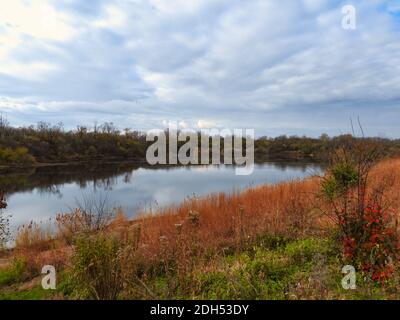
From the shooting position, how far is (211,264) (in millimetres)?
4680

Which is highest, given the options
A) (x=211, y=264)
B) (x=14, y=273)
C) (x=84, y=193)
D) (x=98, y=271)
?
→ (x=98, y=271)

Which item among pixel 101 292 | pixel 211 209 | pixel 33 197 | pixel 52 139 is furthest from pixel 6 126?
pixel 101 292

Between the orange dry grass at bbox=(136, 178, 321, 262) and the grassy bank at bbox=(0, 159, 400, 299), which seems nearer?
the grassy bank at bbox=(0, 159, 400, 299)

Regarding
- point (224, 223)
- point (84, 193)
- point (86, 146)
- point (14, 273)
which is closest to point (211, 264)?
point (224, 223)

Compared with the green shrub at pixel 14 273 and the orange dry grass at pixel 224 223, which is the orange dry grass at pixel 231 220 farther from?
the green shrub at pixel 14 273

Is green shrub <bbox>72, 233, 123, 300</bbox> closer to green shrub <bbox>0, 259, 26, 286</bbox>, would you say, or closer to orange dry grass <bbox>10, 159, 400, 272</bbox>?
orange dry grass <bbox>10, 159, 400, 272</bbox>

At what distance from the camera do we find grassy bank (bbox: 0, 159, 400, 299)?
3807 mm

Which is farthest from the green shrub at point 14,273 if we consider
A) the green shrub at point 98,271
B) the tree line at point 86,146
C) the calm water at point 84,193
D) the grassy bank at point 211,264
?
the tree line at point 86,146

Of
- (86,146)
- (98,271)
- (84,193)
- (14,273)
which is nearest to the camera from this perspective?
(98,271)

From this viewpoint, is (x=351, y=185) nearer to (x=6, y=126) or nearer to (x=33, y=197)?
(x=33, y=197)

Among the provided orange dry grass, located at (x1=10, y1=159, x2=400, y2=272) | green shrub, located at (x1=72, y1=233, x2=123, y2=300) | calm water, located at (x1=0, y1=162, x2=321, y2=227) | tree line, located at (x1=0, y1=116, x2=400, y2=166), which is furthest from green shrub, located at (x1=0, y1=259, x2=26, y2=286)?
tree line, located at (x1=0, y1=116, x2=400, y2=166)

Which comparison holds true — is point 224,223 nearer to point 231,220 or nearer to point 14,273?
point 231,220

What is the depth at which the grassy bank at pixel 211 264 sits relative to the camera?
381cm
